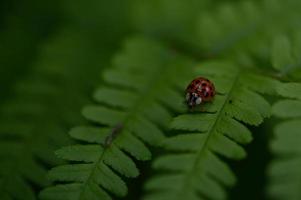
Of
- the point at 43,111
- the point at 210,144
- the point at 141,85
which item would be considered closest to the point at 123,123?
the point at 141,85

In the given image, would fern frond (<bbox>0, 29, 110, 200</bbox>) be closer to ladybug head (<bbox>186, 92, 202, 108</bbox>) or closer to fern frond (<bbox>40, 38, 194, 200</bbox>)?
fern frond (<bbox>40, 38, 194, 200</bbox>)

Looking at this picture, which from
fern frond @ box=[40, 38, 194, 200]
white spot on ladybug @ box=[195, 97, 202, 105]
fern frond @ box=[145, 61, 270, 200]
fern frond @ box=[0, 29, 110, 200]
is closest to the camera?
fern frond @ box=[145, 61, 270, 200]

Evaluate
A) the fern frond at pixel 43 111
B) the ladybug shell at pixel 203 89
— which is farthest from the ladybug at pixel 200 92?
the fern frond at pixel 43 111

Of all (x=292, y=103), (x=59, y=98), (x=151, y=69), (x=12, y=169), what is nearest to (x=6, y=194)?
(x=12, y=169)

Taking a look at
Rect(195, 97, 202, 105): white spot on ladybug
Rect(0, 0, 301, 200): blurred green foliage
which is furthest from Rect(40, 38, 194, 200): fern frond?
Rect(195, 97, 202, 105): white spot on ladybug

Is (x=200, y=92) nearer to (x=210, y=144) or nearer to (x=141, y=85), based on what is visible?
(x=210, y=144)

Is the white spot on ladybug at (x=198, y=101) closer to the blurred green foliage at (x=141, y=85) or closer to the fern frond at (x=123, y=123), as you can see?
the blurred green foliage at (x=141, y=85)
